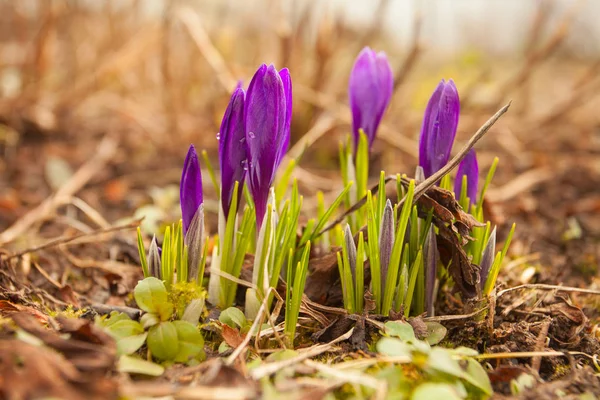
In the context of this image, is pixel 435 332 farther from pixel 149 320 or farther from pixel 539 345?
pixel 149 320

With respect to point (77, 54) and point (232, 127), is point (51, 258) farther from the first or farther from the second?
point (77, 54)

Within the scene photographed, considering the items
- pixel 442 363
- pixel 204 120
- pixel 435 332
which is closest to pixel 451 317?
pixel 435 332

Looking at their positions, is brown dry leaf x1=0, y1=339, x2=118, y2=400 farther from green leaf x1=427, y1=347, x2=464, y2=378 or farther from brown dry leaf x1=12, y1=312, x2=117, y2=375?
green leaf x1=427, y1=347, x2=464, y2=378

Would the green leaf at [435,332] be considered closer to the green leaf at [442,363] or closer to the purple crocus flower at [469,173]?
the green leaf at [442,363]

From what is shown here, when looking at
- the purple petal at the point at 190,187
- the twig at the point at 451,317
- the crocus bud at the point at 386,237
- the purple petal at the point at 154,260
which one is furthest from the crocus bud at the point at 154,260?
the twig at the point at 451,317

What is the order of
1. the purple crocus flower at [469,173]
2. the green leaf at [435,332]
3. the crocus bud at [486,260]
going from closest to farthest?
1. the green leaf at [435,332]
2. the crocus bud at [486,260]
3. the purple crocus flower at [469,173]

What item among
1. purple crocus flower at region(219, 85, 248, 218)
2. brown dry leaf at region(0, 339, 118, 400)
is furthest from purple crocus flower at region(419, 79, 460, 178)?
brown dry leaf at region(0, 339, 118, 400)
